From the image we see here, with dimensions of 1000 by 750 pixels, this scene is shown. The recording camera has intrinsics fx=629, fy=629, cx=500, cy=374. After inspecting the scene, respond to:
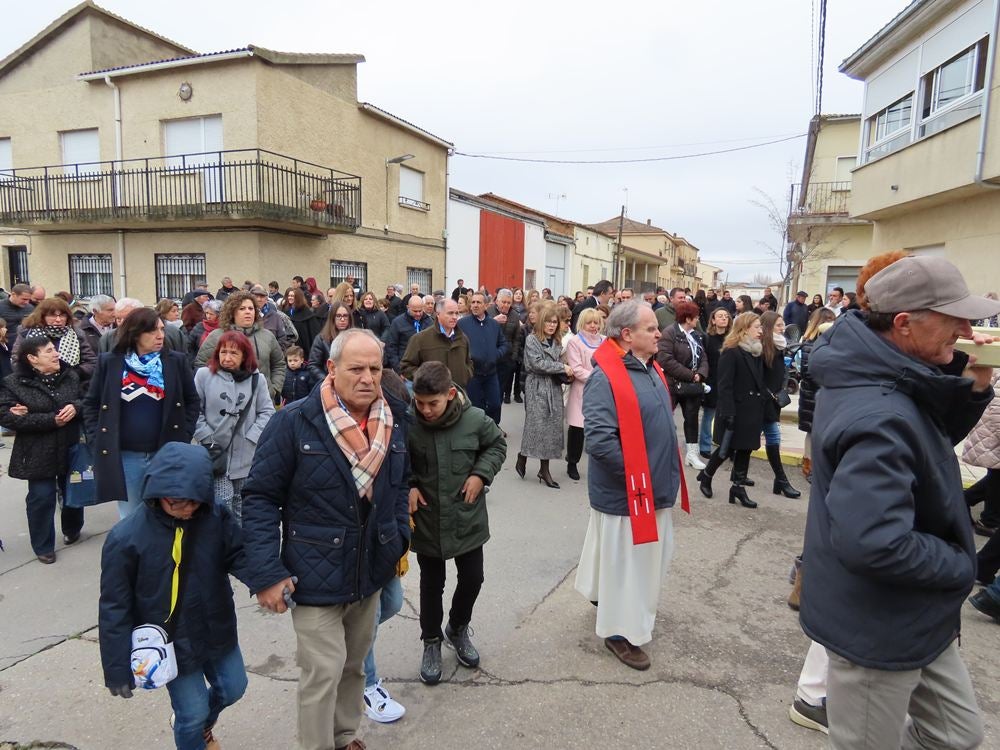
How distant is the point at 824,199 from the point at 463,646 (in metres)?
24.4

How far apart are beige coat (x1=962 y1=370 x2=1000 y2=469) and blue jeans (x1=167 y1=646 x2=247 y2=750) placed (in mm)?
4549

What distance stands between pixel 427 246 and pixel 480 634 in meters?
18.4

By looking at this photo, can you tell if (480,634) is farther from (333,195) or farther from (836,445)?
(333,195)

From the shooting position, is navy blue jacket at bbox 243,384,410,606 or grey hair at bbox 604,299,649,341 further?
grey hair at bbox 604,299,649,341

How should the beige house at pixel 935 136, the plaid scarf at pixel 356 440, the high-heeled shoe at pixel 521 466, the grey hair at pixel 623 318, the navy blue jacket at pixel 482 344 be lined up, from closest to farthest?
the plaid scarf at pixel 356 440
the grey hair at pixel 623 318
the high-heeled shoe at pixel 521 466
the navy blue jacket at pixel 482 344
the beige house at pixel 935 136

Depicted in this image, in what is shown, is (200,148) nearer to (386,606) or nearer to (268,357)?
(268,357)

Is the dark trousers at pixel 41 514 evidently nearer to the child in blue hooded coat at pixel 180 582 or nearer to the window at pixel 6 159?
the child in blue hooded coat at pixel 180 582

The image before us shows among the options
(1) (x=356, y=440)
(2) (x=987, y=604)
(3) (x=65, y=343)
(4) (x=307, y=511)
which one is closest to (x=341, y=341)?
(1) (x=356, y=440)

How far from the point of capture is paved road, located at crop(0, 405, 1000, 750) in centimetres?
277

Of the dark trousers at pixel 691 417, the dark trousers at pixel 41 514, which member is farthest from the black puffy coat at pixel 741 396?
the dark trousers at pixel 41 514

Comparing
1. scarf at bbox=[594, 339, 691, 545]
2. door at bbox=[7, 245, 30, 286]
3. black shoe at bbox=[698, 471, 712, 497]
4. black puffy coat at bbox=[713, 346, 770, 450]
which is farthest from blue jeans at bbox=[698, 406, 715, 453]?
door at bbox=[7, 245, 30, 286]

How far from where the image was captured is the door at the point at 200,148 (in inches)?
603

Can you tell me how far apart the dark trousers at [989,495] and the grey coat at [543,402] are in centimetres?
347

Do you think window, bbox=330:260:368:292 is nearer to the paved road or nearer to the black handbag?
the black handbag
